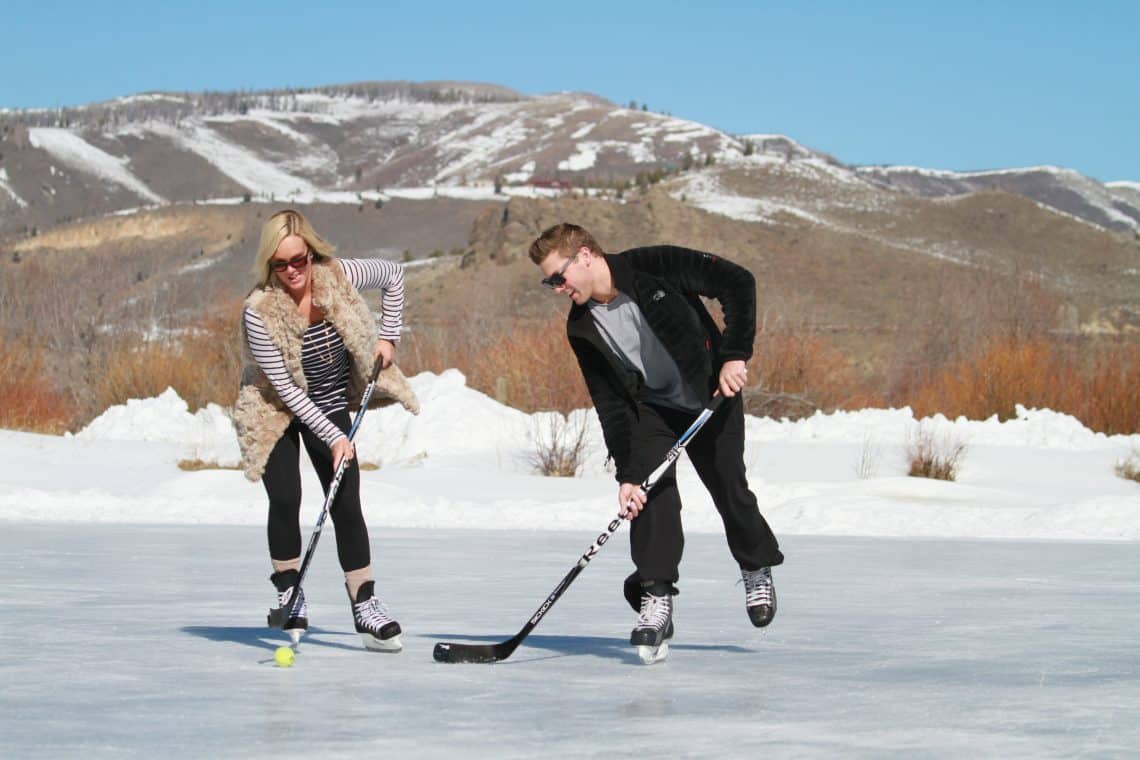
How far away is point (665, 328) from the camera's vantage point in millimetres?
5711

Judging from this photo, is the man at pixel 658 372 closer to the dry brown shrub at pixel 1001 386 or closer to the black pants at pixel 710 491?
the black pants at pixel 710 491

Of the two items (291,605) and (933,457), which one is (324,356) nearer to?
(291,605)

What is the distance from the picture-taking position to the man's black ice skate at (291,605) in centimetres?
602

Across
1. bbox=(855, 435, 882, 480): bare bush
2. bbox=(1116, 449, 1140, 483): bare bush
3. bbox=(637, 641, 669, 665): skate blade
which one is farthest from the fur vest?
bbox=(1116, 449, 1140, 483): bare bush

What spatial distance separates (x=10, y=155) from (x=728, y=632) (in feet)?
673

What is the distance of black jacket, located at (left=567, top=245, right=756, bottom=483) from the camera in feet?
18.7

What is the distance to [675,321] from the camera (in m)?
5.71

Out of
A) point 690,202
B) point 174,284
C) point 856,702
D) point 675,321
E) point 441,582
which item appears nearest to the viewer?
point 856,702

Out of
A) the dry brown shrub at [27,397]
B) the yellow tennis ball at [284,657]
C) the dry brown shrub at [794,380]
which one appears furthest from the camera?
the dry brown shrub at [794,380]

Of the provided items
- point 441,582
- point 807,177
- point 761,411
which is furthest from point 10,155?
point 441,582

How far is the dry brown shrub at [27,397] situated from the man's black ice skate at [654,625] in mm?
17398

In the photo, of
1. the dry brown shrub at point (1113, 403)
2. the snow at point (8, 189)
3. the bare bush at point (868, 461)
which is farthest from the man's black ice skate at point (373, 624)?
the snow at point (8, 189)

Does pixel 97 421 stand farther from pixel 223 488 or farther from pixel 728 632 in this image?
pixel 728 632

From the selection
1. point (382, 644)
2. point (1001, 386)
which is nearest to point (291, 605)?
point (382, 644)
